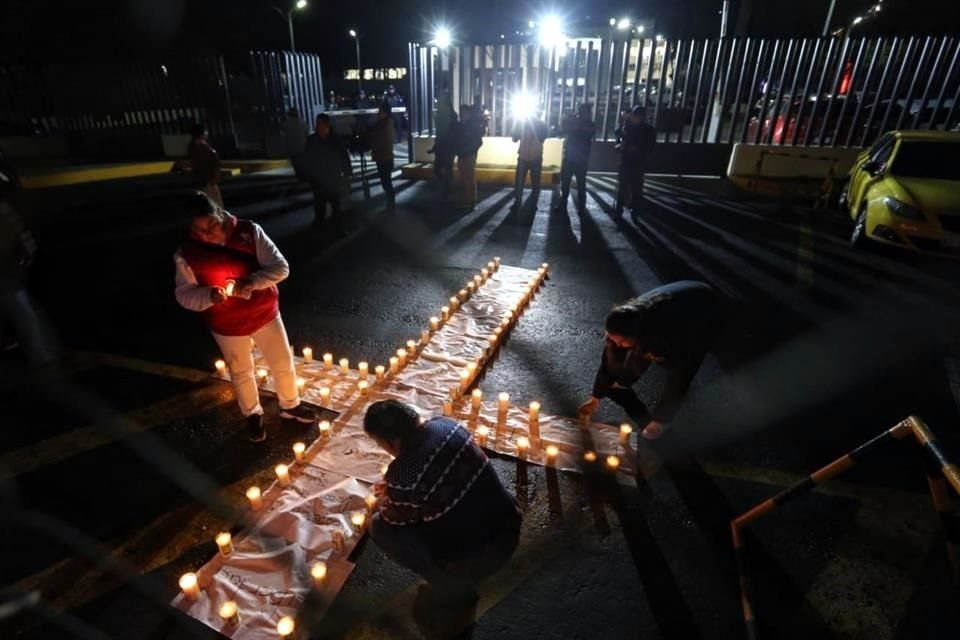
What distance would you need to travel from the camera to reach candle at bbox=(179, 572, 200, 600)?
2.75m

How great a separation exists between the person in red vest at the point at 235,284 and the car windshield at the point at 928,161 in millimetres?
10252

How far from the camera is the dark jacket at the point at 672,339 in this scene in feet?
11.3

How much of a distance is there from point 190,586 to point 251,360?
1663 mm

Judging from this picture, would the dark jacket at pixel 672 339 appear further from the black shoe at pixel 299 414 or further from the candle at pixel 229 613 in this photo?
the candle at pixel 229 613

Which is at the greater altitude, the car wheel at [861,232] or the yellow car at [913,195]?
the yellow car at [913,195]

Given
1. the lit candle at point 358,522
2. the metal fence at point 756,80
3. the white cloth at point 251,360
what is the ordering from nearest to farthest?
the lit candle at point 358,522 < the white cloth at point 251,360 < the metal fence at point 756,80

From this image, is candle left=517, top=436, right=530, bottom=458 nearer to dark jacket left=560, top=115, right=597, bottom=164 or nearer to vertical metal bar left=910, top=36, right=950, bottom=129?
dark jacket left=560, top=115, right=597, bottom=164

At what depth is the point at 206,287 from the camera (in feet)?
11.0

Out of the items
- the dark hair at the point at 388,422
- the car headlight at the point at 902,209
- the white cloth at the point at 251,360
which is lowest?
the white cloth at the point at 251,360

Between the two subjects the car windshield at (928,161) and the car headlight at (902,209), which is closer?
the car headlight at (902,209)

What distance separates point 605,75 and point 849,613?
15847 millimetres

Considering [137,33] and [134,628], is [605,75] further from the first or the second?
[137,33]

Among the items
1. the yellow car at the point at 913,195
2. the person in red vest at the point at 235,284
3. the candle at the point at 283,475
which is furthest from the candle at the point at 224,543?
the yellow car at the point at 913,195

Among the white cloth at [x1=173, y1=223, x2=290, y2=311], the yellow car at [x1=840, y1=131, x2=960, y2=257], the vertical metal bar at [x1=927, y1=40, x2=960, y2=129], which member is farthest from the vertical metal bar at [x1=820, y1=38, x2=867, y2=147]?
the white cloth at [x1=173, y1=223, x2=290, y2=311]
